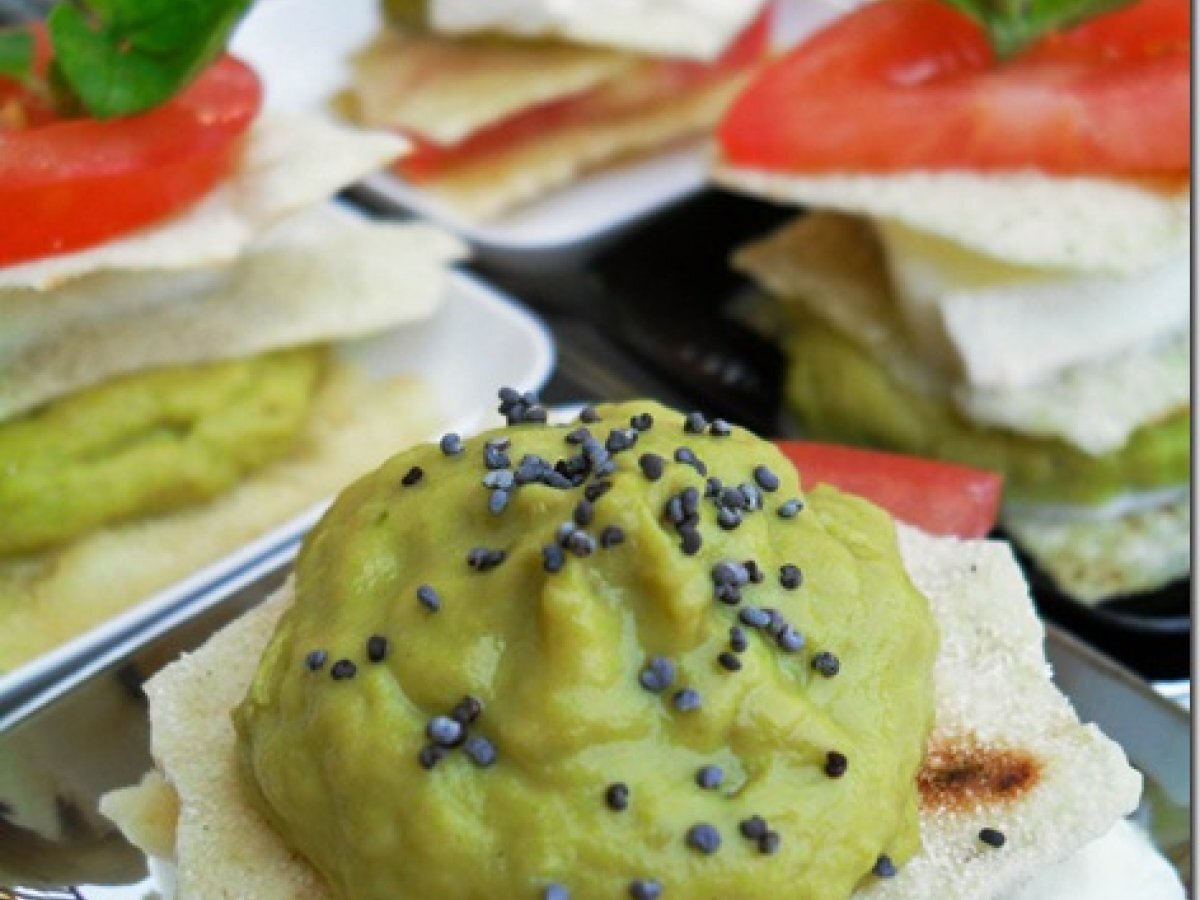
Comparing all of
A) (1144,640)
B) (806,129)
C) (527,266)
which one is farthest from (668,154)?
(1144,640)

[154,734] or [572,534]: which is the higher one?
[572,534]

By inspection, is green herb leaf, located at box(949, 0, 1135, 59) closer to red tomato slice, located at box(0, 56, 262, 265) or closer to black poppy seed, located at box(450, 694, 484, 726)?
red tomato slice, located at box(0, 56, 262, 265)

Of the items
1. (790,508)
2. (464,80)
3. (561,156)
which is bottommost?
(561,156)

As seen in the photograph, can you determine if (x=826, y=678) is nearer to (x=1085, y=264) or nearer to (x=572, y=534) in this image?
(x=572, y=534)

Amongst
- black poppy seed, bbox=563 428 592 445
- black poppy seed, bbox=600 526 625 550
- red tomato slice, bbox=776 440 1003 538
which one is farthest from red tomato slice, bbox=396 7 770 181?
black poppy seed, bbox=600 526 625 550

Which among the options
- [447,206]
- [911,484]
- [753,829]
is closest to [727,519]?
[753,829]

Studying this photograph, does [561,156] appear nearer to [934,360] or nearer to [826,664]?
[934,360]

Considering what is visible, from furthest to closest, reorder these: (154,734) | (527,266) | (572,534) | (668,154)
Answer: (668,154) < (527,266) < (154,734) < (572,534)

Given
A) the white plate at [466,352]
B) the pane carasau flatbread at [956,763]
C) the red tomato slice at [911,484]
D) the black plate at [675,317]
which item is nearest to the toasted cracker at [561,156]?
the black plate at [675,317]
